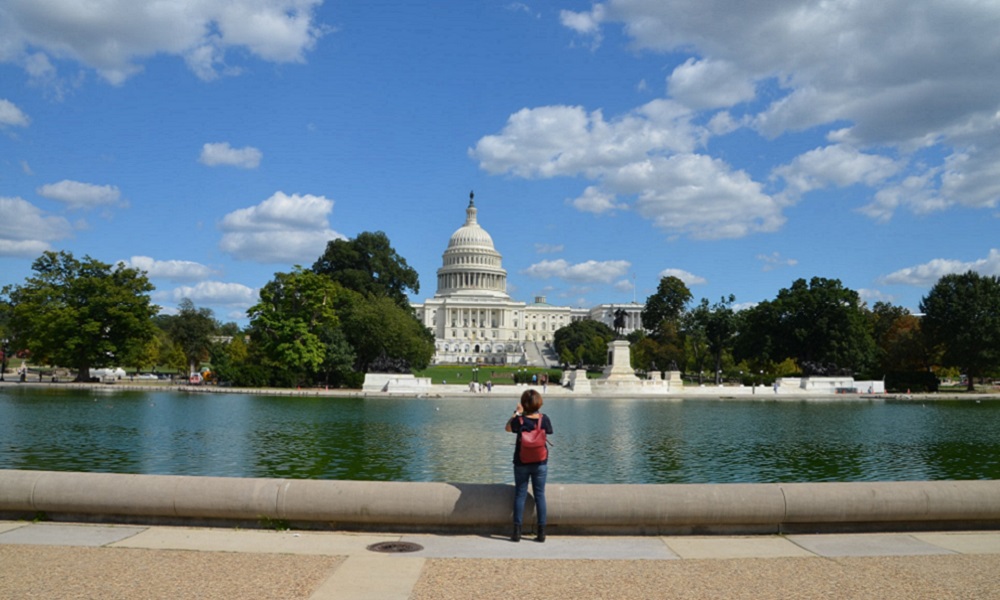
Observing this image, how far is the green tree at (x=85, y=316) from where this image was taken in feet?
216

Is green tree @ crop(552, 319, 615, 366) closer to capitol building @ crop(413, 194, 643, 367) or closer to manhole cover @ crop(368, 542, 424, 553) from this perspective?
capitol building @ crop(413, 194, 643, 367)

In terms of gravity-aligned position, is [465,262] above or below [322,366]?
above

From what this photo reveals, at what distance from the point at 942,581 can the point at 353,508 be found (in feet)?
18.7

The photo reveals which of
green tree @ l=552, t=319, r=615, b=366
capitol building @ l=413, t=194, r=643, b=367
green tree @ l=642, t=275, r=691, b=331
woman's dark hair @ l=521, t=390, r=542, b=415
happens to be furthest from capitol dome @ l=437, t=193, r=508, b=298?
woman's dark hair @ l=521, t=390, r=542, b=415

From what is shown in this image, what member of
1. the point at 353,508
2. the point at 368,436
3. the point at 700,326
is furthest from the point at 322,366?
the point at 353,508

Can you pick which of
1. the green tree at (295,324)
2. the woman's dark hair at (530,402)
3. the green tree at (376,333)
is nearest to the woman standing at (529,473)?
the woman's dark hair at (530,402)

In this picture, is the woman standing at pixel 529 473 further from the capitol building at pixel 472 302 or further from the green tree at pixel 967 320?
the capitol building at pixel 472 302

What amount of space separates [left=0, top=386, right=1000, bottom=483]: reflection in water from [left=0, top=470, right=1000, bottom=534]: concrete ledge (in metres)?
9.43

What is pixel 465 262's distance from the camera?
7643 inches

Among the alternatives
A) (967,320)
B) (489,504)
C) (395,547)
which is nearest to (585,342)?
(967,320)

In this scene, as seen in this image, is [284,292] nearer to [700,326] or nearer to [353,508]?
[700,326]

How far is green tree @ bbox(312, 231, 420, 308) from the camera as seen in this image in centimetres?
8906

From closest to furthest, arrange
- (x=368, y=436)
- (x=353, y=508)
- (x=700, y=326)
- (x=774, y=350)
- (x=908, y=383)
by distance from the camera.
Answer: (x=353, y=508), (x=368, y=436), (x=908, y=383), (x=774, y=350), (x=700, y=326)

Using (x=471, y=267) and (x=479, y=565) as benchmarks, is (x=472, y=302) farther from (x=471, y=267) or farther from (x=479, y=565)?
(x=479, y=565)
